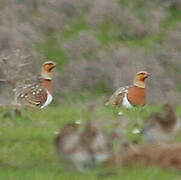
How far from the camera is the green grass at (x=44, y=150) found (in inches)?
321

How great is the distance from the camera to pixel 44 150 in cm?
938

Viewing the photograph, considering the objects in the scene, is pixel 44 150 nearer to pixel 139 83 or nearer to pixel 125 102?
pixel 125 102

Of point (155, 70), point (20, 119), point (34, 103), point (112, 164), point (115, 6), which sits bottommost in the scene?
point (112, 164)

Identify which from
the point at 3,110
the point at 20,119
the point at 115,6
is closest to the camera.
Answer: the point at 20,119

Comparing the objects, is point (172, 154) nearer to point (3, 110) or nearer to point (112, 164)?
point (112, 164)

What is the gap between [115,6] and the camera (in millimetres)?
39594

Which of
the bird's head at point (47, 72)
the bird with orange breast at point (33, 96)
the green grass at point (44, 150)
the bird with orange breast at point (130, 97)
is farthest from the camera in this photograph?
the bird's head at point (47, 72)

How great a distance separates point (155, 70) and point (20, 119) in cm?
2285

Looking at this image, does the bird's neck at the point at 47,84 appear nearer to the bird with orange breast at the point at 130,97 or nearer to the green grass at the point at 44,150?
the bird with orange breast at the point at 130,97

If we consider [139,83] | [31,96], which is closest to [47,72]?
[31,96]

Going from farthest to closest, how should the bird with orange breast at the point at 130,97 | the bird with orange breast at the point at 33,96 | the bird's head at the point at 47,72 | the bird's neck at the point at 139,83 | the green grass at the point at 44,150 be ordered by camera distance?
the bird's head at the point at 47,72 < the bird's neck at the point at 139,83 < the bird with orange breast at the point at 130,97 < the bird with orange breast at the point at 33,96 < the green grass at the point at 44,150

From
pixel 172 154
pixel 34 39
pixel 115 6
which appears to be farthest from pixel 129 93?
pixel 115 6

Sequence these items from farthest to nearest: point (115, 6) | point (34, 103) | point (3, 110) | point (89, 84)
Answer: point (115, 6)
point (89, 84)
point (34, 103)
point (3, 110)

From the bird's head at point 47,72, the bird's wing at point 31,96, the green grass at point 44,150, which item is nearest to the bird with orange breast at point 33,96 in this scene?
the bird's wing at point 31,96
